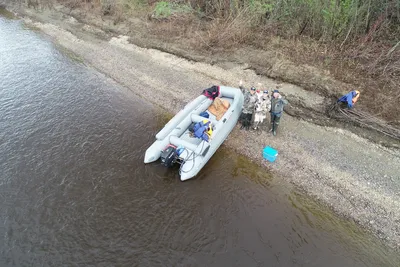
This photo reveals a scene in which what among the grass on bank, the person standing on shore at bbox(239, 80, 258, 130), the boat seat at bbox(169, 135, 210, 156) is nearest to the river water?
the boat seat at bbox(169, 135, 210, 156)

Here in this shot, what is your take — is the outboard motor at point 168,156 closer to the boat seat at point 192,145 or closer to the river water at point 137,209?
the boat seat at point 192,145

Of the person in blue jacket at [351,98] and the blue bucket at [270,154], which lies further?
the person in blue jacket at [351,98]

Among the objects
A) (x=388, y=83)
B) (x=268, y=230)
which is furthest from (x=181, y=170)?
(x=388, y=83)

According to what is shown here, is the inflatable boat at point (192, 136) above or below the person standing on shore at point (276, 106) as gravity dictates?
below

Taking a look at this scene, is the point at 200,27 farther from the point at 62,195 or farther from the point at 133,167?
the point at 62,195

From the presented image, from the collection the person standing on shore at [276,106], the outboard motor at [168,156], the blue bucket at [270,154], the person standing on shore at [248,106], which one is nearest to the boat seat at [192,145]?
the outboard motor at [168,156]

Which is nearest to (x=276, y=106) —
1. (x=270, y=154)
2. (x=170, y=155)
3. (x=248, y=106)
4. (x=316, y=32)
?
(x=248, y=106)

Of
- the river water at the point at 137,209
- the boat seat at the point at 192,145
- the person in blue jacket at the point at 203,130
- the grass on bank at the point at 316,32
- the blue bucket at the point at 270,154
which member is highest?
the grass on bank at the point at 316,32
